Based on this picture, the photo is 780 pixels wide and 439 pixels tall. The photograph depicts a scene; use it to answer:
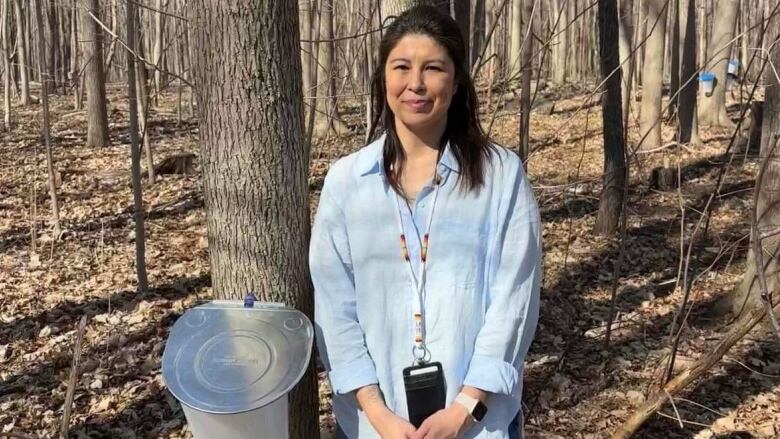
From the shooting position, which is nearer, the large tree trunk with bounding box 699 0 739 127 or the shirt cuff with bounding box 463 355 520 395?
the shirt cuff with bounding box 463 355 520 395

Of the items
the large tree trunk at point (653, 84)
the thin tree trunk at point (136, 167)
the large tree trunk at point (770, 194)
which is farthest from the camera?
the large tree trunk at point (653, 84)

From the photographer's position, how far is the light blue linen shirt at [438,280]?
179 cm

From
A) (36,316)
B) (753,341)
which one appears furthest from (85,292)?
(753,341)

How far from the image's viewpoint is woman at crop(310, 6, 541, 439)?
179 cm

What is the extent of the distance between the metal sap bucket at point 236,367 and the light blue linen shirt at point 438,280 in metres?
0.13

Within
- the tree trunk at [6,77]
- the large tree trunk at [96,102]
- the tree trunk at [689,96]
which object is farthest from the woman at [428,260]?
the tree trunk at [6,77]

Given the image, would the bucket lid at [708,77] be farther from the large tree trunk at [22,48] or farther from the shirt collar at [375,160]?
the shirt collar at [375,160]

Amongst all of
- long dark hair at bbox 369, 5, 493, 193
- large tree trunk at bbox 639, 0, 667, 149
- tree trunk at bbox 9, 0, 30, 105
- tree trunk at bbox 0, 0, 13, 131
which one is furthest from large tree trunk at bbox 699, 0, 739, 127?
tree trunk at bbox 0, 0, 13, 131

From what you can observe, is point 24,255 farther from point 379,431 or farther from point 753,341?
point 753,341

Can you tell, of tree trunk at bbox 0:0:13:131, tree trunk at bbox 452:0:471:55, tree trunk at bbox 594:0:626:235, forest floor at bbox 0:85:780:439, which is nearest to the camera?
forest floor at bbox 0:85:780:439

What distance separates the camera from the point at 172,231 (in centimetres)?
737

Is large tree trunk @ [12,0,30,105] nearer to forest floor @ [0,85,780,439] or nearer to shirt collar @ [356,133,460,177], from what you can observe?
forest floor @ [0,85,780,439]

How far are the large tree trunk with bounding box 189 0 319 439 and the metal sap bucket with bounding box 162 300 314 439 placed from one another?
321 millimetres

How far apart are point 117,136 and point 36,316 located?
8.05 m
